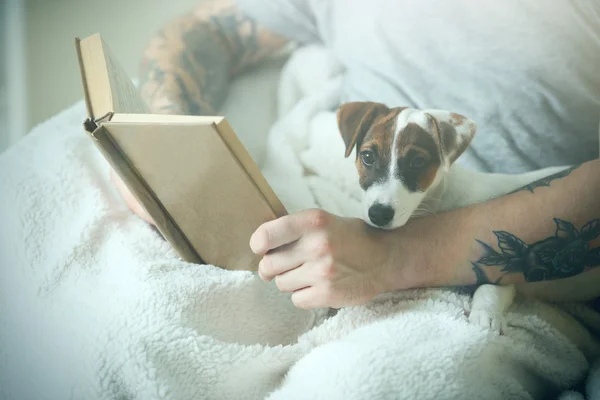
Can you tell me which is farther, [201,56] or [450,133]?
[201,56]

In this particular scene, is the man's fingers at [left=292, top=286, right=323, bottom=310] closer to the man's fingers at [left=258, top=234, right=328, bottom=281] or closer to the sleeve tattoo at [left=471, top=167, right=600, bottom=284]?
the man's fingers at [left=258, top=234, right=328, bottom=281]

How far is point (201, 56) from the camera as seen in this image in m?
0.68

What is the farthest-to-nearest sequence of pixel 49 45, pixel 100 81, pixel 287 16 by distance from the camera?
pixel 287 16, pixel 49 45, pixel 100 81

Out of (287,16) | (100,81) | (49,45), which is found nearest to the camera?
(100,81)

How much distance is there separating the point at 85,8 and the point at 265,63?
283mm

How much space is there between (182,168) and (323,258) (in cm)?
15

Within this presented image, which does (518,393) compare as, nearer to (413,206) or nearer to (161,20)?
(413,206)

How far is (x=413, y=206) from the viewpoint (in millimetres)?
423

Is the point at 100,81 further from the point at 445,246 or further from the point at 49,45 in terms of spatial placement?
the point at 445,246

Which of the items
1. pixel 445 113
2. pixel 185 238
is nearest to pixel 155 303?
pixel 185 238

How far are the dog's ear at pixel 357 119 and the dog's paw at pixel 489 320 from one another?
7.6 inches

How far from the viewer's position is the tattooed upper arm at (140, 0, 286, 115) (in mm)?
608

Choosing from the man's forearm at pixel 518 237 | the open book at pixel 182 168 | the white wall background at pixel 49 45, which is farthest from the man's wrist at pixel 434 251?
the white wall background at pixel 49 45

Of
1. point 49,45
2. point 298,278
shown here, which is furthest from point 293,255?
point 49,45
